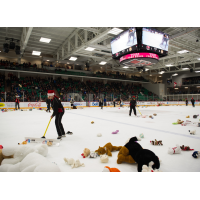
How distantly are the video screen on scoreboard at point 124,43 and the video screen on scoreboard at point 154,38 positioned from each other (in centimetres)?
74

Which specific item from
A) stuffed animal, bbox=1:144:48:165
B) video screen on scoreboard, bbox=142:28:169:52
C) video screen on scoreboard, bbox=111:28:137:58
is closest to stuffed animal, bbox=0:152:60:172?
stuffed animal, bbox=1:144:48:165

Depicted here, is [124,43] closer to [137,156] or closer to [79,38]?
[79,38]

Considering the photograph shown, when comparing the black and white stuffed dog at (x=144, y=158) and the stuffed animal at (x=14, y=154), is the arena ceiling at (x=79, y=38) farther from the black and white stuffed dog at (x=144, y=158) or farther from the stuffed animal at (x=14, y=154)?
the stuffed animal at (x=14, y=154)

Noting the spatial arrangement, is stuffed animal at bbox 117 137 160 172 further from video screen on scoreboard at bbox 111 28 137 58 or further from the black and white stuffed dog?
video screen on scoreboard at bbox 111 28 137 58

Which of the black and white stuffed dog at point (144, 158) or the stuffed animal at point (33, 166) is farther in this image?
A: the black and white stuffed dog at point (144, 158)

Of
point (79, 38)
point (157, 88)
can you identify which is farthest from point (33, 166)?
point (157, 88)

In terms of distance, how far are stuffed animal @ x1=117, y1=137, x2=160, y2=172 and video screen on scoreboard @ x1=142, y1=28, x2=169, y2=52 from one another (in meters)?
9.91

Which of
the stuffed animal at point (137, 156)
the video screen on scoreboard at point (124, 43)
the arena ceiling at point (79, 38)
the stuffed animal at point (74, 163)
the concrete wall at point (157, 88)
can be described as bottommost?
the stuffed animal at point (74, 163)

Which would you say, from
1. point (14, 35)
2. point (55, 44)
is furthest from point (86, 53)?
point (14, 35)

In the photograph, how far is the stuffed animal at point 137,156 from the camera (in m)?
2.20

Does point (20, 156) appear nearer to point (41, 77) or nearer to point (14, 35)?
point (14, 35)

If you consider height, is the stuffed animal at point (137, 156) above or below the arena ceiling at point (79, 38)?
below

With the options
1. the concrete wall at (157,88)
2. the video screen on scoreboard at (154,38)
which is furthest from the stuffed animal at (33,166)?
the concrete wall at (157,88)

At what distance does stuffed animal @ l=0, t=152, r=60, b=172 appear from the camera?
1.91 meters
